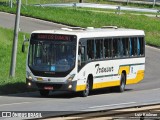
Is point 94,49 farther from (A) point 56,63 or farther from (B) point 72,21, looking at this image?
(B) point 72,21

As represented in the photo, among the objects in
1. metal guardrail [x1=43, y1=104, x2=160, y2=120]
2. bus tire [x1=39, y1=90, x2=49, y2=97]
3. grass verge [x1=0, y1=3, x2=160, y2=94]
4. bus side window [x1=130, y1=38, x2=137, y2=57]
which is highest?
metal guardrail [x1=43, y1=104, x2=160, y2=120]

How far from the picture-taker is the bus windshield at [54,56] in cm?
2714

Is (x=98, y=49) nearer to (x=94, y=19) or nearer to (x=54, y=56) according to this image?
(x=54, y=56)

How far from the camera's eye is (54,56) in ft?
89.4

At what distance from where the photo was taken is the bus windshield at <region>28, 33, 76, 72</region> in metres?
27.1

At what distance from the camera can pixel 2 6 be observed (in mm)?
62312

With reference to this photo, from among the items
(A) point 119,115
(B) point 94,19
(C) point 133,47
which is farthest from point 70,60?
(B) point 94,19

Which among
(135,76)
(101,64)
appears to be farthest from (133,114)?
(135,76)

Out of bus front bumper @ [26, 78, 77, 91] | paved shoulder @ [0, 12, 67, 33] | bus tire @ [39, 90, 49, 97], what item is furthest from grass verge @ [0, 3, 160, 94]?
bus front bumper @ [26, 78, 77, 91]

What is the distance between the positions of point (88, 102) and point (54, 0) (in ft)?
177

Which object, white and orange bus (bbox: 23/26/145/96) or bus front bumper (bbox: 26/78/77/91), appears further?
white and orange bus (bbox: 23/26/145/96)

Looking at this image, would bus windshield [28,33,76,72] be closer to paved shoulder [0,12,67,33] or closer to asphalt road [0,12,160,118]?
asphalt road [0,12,160,118]

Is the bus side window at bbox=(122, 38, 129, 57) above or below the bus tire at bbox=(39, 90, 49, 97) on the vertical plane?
above

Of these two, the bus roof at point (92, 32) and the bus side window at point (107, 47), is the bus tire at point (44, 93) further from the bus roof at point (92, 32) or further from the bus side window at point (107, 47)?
the bus side window at point (107, 47)
